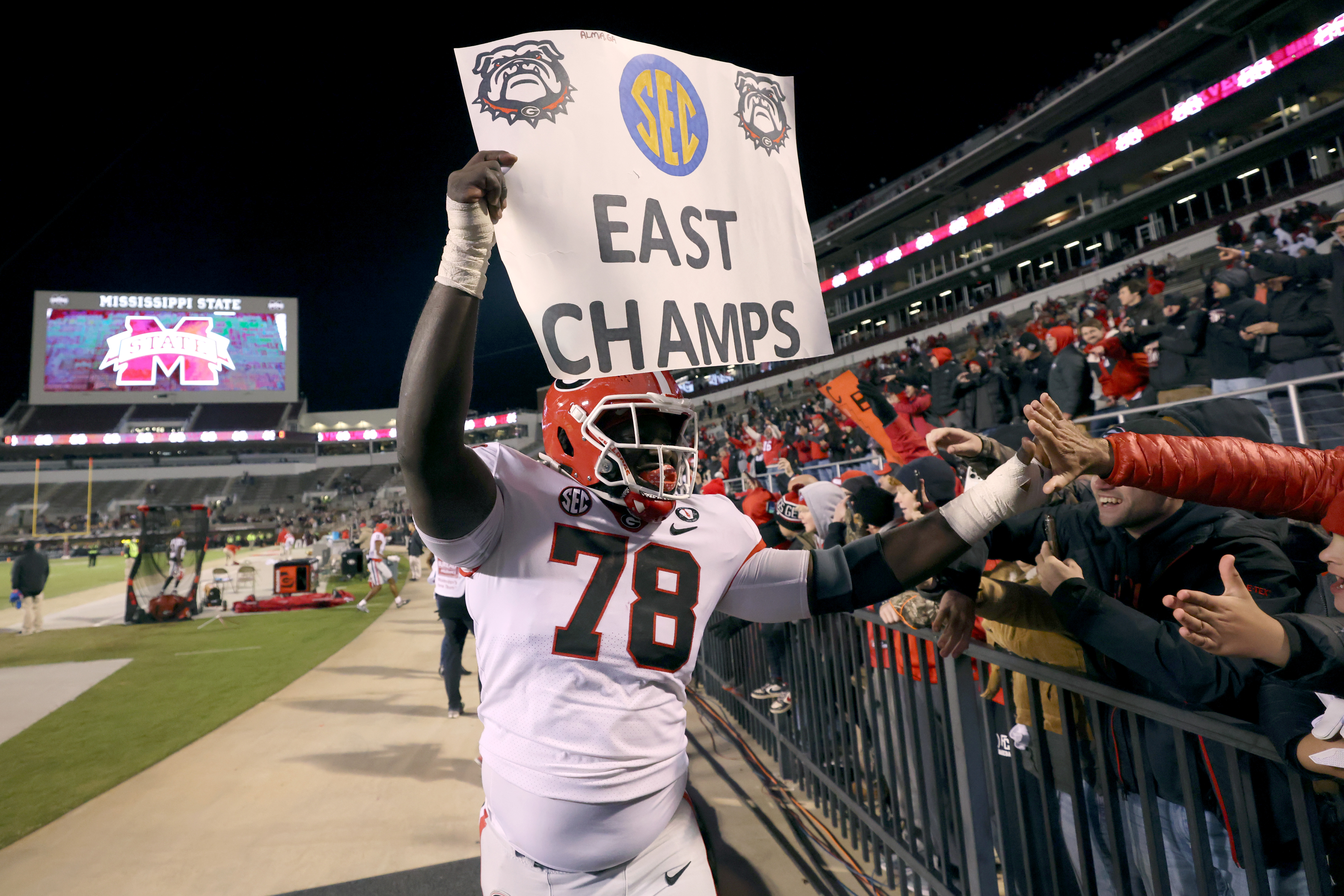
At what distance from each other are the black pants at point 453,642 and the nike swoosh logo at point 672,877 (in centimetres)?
451

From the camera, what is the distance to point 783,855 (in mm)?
3707

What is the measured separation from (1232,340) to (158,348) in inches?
2434

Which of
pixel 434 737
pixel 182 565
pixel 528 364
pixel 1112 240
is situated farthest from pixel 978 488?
pixel 528 364

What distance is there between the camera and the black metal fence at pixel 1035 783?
1646 mm

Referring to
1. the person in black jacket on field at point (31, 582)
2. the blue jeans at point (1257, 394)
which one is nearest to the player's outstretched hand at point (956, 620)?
the blue jeans at point (1257, 394)

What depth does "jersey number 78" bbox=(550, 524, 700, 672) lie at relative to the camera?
1764mm

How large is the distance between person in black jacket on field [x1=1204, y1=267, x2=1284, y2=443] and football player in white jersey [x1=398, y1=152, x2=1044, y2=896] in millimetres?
5816

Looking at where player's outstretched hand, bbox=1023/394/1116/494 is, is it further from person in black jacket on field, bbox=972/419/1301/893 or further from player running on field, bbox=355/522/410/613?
player running on field, bbox=355/522/410/613

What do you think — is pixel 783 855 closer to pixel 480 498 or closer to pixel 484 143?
pixel 480 498

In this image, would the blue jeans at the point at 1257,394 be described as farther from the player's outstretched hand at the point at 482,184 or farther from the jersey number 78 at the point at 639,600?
the player's outstretched hand at the point at 482,184

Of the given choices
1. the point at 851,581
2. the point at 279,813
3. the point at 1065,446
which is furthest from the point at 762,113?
the point at 279,813

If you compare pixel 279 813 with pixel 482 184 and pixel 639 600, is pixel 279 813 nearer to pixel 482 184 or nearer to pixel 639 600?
pixel 639 600

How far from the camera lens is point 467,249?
1470 millimetres

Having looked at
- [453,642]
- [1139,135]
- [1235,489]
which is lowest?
[453,642]
